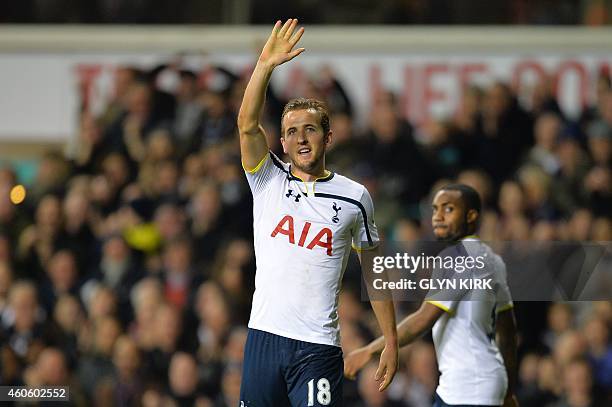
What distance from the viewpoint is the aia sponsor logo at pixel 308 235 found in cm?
599

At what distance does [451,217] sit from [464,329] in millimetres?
668

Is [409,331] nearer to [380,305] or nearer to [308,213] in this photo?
[380,305]

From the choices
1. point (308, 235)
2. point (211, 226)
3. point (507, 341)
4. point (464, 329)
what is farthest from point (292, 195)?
point (211, 226)

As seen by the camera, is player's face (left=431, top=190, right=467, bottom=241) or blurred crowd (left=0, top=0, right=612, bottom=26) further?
blurred crowd (left=0, top=0, right=612, bottom=26)

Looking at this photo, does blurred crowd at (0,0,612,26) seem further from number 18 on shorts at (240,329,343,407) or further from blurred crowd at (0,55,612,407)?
number 18 on shorts at (240,329,343,407)

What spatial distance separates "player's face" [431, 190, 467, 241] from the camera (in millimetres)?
6773

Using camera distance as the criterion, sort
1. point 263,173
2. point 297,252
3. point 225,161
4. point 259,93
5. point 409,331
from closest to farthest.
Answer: point 259,93 < point 297,252 < point 263,173 < point 409,331 < point 225,161

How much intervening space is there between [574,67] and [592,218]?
8.13 ft

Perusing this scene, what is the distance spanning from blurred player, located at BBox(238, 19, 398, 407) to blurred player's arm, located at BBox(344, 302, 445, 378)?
17.6 inches

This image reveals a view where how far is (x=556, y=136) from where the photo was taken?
11172 mm

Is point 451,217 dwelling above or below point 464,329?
above

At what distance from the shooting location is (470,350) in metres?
6.66

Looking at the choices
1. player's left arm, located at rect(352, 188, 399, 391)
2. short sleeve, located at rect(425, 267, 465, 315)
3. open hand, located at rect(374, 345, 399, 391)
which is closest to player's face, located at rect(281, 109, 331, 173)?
player's left arm, located at rect(352, 188, 399, 391)

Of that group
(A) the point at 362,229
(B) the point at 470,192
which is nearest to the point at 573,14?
(B) the point at 470,192
